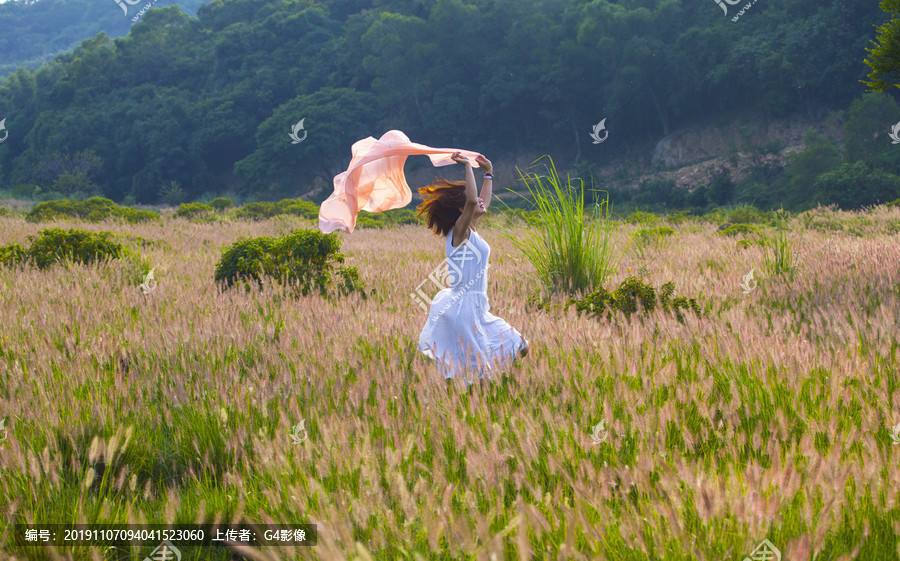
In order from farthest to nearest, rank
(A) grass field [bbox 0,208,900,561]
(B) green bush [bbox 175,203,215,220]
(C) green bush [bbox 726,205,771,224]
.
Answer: (B) green bush [bbox 175,203,215,220] → (C) green bush [bbox 726,205,771,224] → (A) grass field [bbox 0,208,900,561]

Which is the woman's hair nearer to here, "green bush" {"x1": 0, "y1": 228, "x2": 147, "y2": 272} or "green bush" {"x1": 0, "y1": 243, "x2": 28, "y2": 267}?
"green bush" {"x1": 0, "y1": 228, "x2": 147, "y2": 272}

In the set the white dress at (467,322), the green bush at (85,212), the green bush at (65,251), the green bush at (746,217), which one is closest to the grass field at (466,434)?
the white dress at (467,322)

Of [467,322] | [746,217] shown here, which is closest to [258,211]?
[746,217]

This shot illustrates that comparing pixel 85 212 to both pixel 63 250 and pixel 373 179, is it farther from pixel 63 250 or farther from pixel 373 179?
pixel 373 179

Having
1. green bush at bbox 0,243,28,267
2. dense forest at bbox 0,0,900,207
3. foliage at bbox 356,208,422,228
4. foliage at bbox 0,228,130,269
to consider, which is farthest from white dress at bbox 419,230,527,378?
dense forest at bbox 0,0,900,207

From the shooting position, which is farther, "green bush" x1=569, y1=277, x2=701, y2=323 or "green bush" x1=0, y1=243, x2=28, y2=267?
"green bush" x1=0, y1=243, x2=28, y2=267

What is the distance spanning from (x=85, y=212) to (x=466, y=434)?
75.1 ft

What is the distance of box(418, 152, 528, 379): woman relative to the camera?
13.4ft

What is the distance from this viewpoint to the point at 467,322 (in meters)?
4.19

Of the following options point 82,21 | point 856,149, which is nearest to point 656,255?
point 856,149

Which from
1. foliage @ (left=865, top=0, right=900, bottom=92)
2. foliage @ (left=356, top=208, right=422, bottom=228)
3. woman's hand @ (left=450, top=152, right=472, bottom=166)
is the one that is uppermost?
foliage @ (left=865, top=0, right=900, bottom=92)

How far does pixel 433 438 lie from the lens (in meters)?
2.77

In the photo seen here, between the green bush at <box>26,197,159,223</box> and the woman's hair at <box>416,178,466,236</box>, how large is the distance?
17394mm

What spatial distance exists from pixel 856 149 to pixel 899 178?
4.82 metres
